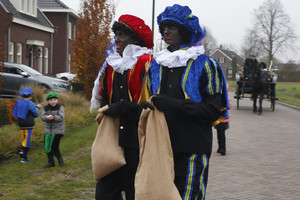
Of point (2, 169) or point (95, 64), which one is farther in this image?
point (95, 64)

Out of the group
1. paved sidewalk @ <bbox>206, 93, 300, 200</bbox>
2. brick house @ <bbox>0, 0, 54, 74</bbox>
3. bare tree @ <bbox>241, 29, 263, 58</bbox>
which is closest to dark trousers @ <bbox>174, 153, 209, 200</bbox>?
paved sidewalk @ <bbox>206, 93, 300, 200</bbox>

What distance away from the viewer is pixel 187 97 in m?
3.11

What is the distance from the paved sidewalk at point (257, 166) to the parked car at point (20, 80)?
28.6 feet

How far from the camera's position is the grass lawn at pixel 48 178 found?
5645 millimetres

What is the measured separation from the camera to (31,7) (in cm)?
2997

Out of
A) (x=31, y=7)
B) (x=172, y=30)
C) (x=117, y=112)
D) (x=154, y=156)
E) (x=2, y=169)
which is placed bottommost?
(x=2, y=169)

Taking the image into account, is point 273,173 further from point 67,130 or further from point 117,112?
point 67,130

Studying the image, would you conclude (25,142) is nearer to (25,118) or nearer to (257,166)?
(25,118)

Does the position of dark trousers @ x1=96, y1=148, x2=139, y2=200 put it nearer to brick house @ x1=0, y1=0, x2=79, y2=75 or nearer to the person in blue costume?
the person in blue costume

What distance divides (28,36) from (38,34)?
254 cm

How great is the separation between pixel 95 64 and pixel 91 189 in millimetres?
12279

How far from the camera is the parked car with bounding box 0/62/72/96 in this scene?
1858cm

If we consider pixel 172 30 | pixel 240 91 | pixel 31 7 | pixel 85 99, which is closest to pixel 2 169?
pixel 172 30

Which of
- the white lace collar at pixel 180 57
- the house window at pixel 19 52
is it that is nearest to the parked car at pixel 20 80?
the house window at pixel 19 52
